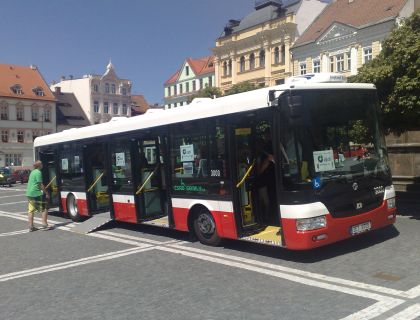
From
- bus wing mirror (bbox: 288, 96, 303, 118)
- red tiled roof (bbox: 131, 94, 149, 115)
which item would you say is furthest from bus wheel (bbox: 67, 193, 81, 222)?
red tiled roof (bbox: 131, 94, 149, 115)

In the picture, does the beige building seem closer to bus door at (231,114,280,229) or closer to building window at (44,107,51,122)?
building window at (44,107,51,122)

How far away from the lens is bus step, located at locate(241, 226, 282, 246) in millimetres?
7923

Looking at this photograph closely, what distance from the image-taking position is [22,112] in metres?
72.6

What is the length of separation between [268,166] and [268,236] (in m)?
1.29

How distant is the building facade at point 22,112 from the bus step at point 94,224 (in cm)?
5969

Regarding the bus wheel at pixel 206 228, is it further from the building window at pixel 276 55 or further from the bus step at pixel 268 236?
the building window at pixel 276 55

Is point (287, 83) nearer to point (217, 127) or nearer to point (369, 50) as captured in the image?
point (217, 127)

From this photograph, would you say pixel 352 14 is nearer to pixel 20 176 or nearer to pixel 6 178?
pixel 20 176

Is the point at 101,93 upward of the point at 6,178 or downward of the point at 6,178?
upward

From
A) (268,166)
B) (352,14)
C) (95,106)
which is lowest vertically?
(268,166)

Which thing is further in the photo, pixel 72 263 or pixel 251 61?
pixel 251 61

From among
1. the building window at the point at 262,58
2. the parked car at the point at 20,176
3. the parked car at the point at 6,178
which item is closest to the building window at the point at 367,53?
the building window at the point at 262,58

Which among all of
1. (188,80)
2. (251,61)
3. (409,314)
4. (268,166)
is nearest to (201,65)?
(188,80)

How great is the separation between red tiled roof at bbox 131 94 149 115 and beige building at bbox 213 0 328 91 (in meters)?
34.6
